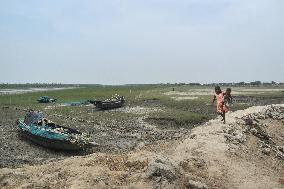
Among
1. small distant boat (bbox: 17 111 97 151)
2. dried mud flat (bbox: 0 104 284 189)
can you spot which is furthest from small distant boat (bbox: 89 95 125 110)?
dried mud flat (bbox: 0 104 284 189)

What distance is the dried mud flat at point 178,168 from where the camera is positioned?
40.8ft

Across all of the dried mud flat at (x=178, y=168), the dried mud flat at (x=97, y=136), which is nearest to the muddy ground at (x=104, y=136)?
the dried mud flat at (x=97, y=136)

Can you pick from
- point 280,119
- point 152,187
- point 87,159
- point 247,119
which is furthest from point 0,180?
point 280,119

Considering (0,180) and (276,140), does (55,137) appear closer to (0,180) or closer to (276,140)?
(0,180)

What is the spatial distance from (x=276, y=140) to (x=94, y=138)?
40.0ft

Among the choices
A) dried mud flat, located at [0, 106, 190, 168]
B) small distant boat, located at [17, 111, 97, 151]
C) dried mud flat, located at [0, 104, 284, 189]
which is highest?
dried mud flat, located at [0, 104, 284, 189]

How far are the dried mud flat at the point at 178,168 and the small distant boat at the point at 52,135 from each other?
7.38 meters

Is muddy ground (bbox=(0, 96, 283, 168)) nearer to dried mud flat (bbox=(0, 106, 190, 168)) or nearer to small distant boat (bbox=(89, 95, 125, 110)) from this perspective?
dried mud flat (bbox=(0, 106, 190, 168))

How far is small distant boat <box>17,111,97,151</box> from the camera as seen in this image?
23.9 m

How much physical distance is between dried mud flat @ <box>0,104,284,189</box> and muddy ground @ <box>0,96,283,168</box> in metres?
4.02

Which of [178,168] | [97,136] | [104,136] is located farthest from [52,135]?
[178,168]

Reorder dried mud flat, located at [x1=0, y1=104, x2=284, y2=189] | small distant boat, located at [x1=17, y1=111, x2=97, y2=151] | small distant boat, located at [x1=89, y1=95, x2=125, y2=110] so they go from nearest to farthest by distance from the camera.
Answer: dried mud flat, located at [x1=0, y1=104, x2=284, y2=189], small distant boat, located at [x1=17, y1=111, x2=97, y2=151], small distant boat, located at [x1=89, y1=95, x2=125, y2=110]

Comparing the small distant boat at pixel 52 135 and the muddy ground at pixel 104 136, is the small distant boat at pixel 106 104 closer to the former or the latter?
the muddy ground at pixel 104 136

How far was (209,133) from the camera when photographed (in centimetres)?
1811
